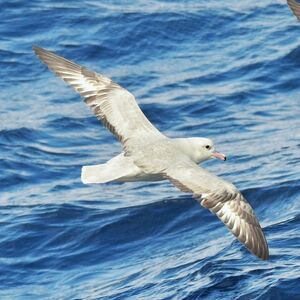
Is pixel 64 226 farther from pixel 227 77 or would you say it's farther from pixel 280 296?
pixel 227 77

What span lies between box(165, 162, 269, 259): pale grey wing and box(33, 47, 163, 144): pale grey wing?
4.23 ft

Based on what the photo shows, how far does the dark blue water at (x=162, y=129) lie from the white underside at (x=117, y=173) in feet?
3.49

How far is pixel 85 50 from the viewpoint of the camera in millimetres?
17641

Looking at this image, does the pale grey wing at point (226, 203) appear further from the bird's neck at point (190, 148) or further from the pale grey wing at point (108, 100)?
the pale grey wing at point (108, 100)

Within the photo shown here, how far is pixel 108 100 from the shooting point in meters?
12.0

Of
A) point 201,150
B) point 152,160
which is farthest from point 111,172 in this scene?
point 201,150

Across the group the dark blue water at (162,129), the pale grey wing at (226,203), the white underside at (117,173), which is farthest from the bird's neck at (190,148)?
the dark blue water at (162,129)

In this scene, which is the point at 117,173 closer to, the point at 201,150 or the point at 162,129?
the point at 201,150

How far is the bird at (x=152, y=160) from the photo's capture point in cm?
1013

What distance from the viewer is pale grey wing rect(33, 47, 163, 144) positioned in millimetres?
11602

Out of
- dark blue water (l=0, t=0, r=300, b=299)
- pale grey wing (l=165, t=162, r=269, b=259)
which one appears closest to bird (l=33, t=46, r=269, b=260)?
pale grey wing (l=165, t=162, r=269, b=259)

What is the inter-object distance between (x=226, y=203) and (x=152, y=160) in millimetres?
941

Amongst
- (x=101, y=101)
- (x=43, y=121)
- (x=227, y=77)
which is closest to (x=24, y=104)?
(x=43, y=121)

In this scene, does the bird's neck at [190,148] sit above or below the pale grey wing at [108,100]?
below
